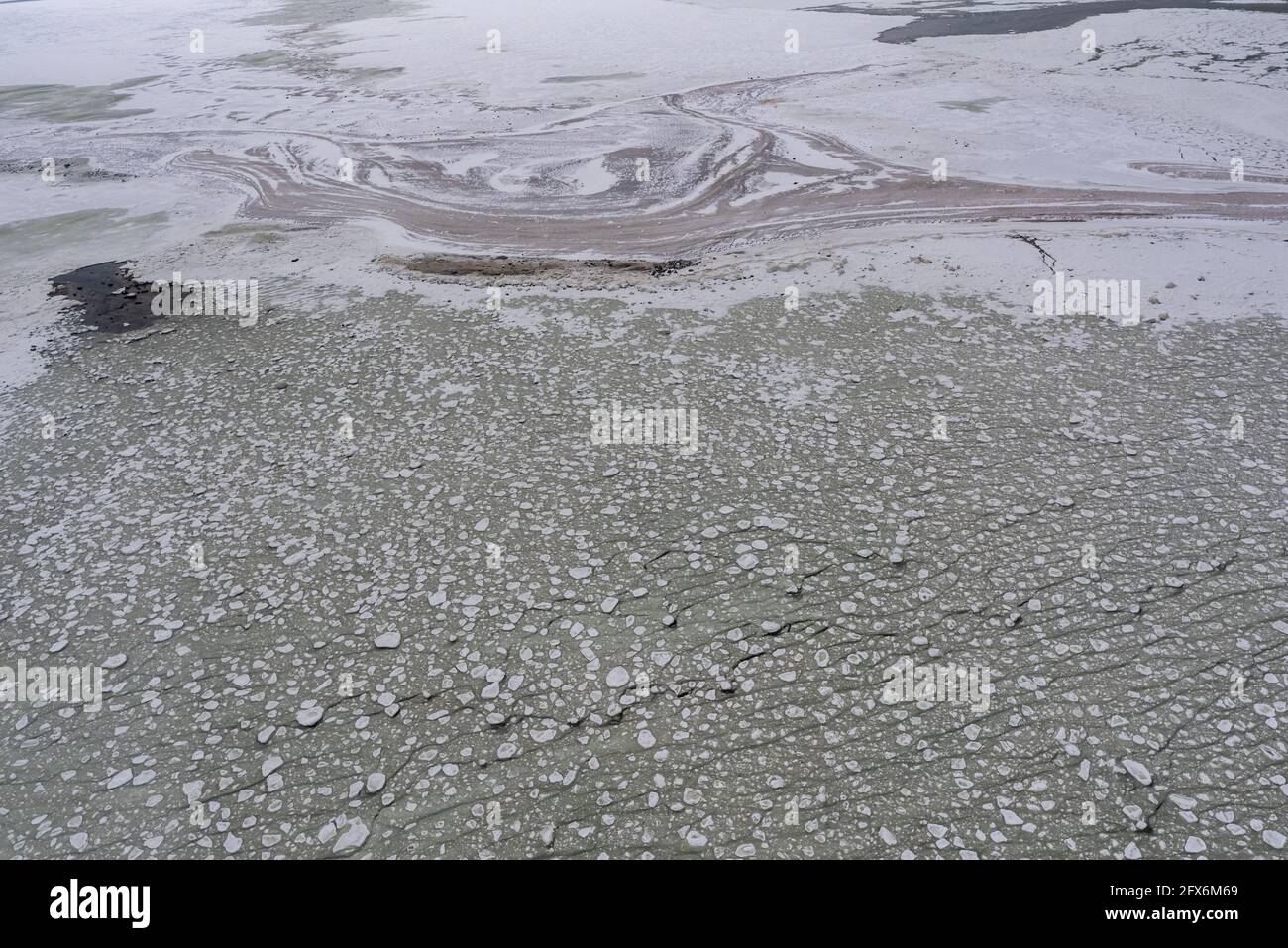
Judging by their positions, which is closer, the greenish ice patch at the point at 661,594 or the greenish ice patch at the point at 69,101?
Result: the greenish ice patch at the point at 661,594

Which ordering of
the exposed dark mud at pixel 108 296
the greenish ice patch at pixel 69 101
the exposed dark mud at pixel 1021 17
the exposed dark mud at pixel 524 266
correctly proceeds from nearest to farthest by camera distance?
1. the exposed dark mud at pixel 108 296
2. the exposed dark mud at pixel 524 266
3. the greenish ice patch at pixel 69 101
4. the exposed dark mud at pixel 1021 17

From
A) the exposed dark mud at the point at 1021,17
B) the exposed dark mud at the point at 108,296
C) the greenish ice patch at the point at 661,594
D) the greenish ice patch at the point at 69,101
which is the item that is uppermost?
the exposed dark mud at the point at 1021,17

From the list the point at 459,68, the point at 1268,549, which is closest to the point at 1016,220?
the point at 1268,549

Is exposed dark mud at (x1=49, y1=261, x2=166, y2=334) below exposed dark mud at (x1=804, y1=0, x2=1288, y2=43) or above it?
below

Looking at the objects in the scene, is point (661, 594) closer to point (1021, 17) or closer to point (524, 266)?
point (524, 266)

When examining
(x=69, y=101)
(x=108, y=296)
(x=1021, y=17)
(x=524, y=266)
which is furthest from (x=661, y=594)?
(x=1021, y=17)

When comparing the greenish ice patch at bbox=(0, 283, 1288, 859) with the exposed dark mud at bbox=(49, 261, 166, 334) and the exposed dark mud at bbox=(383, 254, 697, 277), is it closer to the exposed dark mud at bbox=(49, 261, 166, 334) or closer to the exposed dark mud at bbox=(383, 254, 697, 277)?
the exposed dark mud at bbox=(49, 261, 166, 334)

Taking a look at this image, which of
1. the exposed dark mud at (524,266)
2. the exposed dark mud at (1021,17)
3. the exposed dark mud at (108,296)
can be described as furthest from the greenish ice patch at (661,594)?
the exposed dark mud at (1021,17)

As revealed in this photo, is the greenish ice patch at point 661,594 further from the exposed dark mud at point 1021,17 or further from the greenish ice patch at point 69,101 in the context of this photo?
the exposed dark mud at point 1021,17

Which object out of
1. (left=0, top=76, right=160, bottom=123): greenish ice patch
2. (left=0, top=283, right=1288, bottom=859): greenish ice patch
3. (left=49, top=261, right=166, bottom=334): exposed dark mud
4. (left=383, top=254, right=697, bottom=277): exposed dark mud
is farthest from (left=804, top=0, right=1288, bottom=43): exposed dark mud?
(left=0, top=76, right=160, bottom=123): greenish ice patch

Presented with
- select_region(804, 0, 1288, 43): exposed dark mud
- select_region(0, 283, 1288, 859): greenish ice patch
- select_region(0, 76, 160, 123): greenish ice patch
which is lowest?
select_region(0, 283, 1288, 859): greenish ice patch
